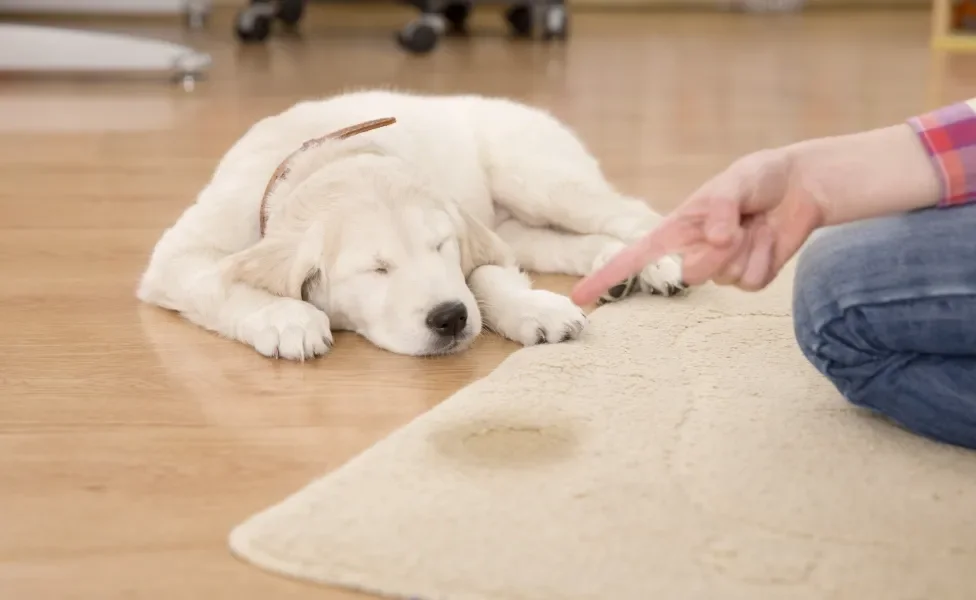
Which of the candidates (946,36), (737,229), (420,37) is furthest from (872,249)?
(946,36)

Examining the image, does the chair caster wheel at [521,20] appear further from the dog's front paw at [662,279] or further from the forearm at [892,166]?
the forearm at [892,166]

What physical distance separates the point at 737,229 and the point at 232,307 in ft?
2.77

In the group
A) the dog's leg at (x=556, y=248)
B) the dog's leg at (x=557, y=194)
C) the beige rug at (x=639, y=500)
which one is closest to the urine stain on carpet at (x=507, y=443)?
the beige rug at (x=639, y=500)

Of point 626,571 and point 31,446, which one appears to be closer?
point 626,571

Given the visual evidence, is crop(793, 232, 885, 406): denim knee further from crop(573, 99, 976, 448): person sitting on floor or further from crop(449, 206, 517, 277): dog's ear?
crop(449, 206, 517, 277): dog's ear

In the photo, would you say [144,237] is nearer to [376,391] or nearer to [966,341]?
[376,391]

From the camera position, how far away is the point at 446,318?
164 centimetres

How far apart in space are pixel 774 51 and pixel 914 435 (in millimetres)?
3933

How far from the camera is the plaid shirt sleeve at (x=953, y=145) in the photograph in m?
1.21

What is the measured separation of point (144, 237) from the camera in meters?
2.26

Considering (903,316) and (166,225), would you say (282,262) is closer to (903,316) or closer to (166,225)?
(166,225)

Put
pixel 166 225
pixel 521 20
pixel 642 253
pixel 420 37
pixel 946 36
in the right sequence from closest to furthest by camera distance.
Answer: pixel 642 253
pixel 166 225
pixel 420 37
pixel 946 36
pixel 521 20

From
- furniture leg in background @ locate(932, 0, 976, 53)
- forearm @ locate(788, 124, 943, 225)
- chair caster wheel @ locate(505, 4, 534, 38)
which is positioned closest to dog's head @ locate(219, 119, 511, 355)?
forearm @ locate(788, 124, 943, 225)

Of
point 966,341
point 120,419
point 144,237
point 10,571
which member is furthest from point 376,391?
point 144,237
